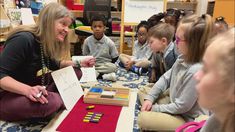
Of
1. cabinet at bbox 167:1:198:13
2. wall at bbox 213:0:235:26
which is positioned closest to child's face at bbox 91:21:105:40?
wall at bbox 213:0:235:26

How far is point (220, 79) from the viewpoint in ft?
1.51

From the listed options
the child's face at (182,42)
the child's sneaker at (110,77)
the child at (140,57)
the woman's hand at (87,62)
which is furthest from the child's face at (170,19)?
the child's face at (182,42)

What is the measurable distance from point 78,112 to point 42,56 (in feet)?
1.13

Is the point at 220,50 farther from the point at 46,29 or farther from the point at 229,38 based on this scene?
the point at 46,29

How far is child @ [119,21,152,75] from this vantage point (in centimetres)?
192

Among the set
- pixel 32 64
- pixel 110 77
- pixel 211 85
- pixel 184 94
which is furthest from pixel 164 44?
pixel 211 85

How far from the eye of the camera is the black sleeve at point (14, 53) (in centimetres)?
100

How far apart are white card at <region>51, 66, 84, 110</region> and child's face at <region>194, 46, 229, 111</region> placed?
814 millimetres

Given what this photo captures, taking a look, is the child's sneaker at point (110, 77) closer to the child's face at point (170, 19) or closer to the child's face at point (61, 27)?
the child's face at point (61, 27)

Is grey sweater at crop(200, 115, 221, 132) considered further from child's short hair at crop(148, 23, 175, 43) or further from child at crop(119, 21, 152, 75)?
child at crop(119, 21, 152, 75)

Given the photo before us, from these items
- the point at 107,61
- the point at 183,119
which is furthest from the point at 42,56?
the point at 107,61

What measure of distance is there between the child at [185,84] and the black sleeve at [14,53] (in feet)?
2.03

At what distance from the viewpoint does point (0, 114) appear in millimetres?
1066

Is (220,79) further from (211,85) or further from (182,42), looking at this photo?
(182,42)
